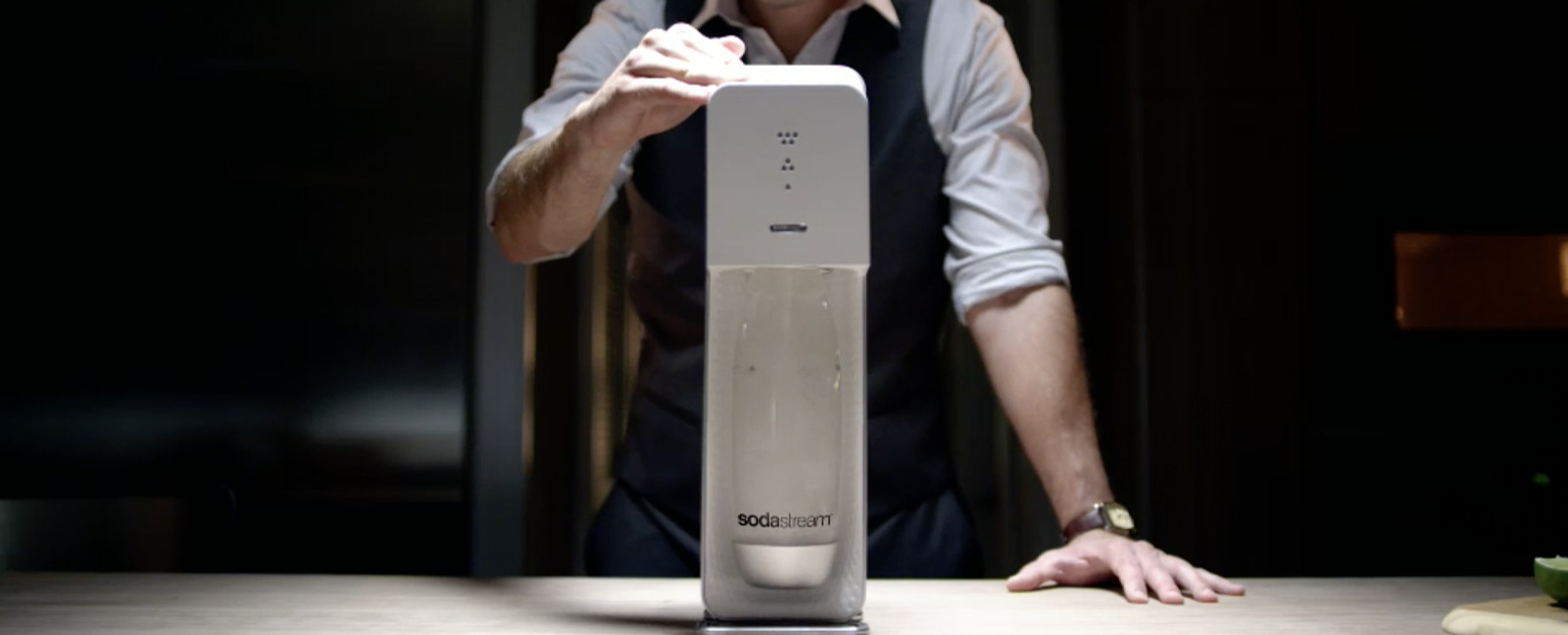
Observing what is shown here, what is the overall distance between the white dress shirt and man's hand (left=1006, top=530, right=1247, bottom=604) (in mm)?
422

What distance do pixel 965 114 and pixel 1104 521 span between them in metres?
→ 0.56

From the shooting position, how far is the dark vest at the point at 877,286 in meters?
1.42

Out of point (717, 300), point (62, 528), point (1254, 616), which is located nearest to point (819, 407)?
point (717, 300)

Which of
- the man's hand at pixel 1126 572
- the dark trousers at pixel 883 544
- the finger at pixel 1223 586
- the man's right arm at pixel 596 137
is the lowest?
the dark trousers at pixel 883 544

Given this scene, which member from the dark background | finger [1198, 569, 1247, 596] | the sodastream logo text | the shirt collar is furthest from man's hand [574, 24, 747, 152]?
the dark background

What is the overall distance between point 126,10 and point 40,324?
2.04 ft

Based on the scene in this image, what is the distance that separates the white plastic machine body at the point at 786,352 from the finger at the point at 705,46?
72mm

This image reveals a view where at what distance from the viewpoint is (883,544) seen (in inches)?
55.8

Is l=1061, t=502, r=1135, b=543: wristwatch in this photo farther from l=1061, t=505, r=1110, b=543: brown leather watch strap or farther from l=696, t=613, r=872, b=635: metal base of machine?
l=696, t=613, r=872, b=635: metal base of machine

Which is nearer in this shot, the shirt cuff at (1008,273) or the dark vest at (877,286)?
the shirt cuff at (1008,273)

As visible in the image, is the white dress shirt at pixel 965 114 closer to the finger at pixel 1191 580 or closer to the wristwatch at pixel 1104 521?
the wristwatch at pixel 1104 521

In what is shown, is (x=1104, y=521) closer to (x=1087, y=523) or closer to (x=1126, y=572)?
(x=1087, y=523)

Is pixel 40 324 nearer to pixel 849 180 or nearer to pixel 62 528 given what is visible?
pixel 62 528

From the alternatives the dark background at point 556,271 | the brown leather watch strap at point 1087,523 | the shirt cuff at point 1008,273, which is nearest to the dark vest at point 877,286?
the shirt cuff at point 1008,273
